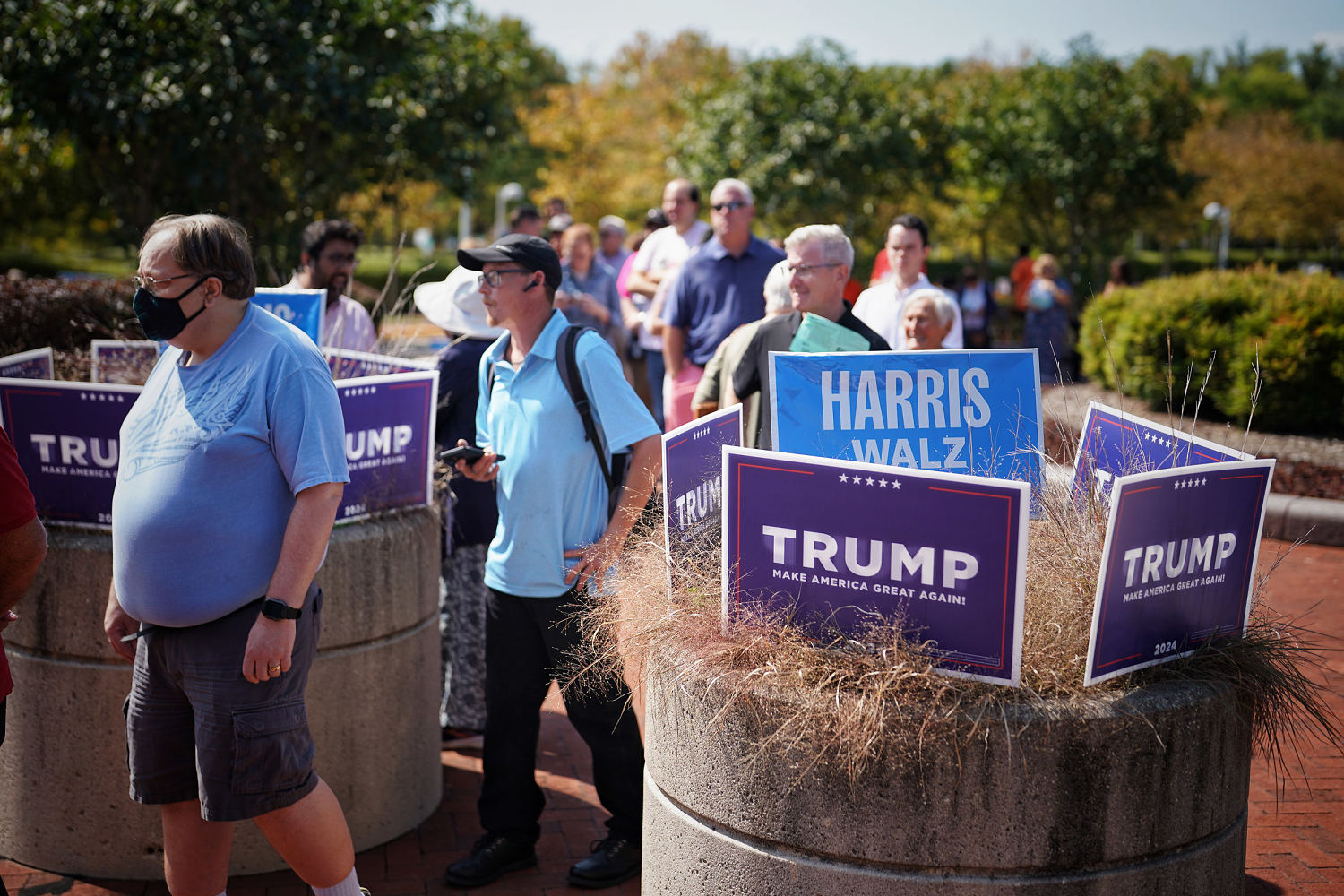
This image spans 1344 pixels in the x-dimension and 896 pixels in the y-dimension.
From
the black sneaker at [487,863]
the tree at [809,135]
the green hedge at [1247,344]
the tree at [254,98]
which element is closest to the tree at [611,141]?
the tree at [809,135]

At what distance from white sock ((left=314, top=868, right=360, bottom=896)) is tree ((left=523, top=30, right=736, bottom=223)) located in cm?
2528

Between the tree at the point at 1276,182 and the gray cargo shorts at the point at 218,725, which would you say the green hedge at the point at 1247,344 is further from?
the tree at the point at 1276,182

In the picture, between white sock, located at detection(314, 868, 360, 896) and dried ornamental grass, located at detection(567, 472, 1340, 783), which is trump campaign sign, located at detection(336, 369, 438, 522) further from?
dried ornamental grass, located at detection(567, 472, 1340, 783)

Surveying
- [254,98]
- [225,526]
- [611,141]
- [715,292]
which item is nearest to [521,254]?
[225,526]

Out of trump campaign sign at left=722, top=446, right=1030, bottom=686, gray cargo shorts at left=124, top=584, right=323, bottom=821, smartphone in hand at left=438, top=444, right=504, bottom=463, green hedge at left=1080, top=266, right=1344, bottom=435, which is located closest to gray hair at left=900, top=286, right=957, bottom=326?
smartphone in hand at left=438, top=444, right=504, bottom=463

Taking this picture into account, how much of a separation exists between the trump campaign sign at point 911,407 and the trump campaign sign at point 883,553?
0.90 m

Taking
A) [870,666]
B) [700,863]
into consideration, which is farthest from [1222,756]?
[700,863]

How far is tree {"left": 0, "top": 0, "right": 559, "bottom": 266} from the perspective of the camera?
1032 cm

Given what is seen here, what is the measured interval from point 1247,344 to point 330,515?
10400mm

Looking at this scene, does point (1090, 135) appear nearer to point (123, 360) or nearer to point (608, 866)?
point (123, 360)

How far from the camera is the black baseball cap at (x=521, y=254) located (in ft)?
12.3

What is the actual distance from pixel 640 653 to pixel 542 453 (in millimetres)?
1041

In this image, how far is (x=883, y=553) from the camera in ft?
8.09

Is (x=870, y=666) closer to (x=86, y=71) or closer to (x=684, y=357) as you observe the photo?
(x=684, y=357)
